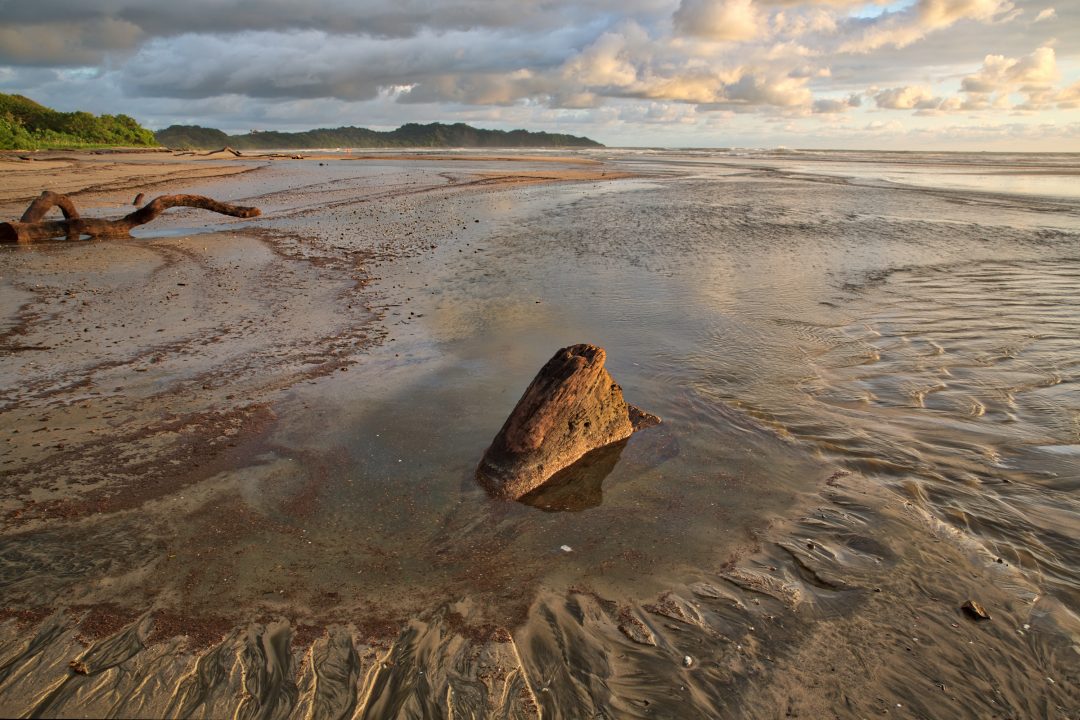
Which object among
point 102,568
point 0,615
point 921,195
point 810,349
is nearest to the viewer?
point 0,615

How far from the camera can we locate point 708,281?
1225 centimetres

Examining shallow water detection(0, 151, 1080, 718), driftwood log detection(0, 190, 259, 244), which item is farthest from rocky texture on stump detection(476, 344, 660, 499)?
driftwood log detection(0, 190, 259, 244)

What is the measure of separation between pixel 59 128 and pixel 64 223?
56.9 metres

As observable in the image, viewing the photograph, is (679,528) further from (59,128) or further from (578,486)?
(59,128)

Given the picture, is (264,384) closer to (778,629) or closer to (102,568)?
(102,568)

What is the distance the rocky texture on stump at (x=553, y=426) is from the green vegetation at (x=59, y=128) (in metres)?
55.8

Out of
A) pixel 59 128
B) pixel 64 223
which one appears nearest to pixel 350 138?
pixel 59 128

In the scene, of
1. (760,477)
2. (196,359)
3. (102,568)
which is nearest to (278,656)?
(102,568)

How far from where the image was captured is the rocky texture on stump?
506 centimetres

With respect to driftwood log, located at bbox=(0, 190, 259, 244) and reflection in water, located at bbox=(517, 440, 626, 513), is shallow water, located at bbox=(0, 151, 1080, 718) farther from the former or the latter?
driftwood log, located at bbox=(0, 190, 259, 244)

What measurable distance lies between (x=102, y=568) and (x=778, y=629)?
13.4 ft

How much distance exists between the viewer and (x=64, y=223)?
1505 cm

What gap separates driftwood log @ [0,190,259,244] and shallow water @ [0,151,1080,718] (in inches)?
383

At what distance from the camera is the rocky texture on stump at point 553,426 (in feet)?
16.6
